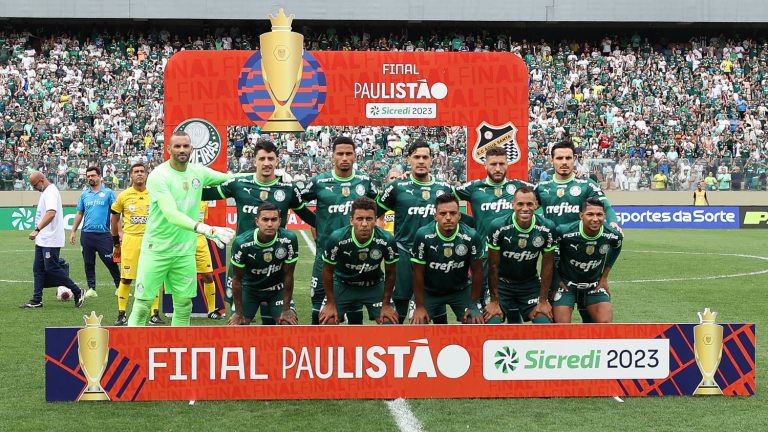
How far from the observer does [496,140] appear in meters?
12.1

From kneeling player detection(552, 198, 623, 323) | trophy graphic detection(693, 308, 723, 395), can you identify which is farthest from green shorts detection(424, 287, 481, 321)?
trophy graphic detection(693, 308, 723, 395)

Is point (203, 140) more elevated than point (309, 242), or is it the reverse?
point (203, 140)

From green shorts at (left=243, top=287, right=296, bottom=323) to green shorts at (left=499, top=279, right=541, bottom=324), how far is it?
5.89ft

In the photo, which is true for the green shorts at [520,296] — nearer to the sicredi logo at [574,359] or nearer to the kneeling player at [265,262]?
the sicredi logo at [574,359]

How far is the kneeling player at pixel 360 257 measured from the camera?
787 cm

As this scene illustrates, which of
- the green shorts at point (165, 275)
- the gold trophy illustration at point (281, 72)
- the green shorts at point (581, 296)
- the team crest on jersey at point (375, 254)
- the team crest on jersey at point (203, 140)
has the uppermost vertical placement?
the gold trophy illustration at point (281, 72)

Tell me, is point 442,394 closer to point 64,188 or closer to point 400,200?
point 400,200

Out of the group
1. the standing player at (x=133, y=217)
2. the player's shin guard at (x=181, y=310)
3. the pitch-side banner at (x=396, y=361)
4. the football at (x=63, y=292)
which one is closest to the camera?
the pitch-side banner at (x=396, y=361)

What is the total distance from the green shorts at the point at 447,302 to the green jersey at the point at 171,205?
2.06m

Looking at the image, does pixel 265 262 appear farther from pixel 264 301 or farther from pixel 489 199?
pixel 489 199

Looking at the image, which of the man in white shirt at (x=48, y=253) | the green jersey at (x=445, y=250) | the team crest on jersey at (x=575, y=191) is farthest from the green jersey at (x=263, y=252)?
the man in white shirt at (x=48, y=253)

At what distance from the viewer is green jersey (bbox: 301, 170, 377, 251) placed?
8.97m

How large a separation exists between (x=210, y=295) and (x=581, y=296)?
17.7 feet

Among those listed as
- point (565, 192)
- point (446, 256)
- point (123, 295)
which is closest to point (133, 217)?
point (123, 295)
